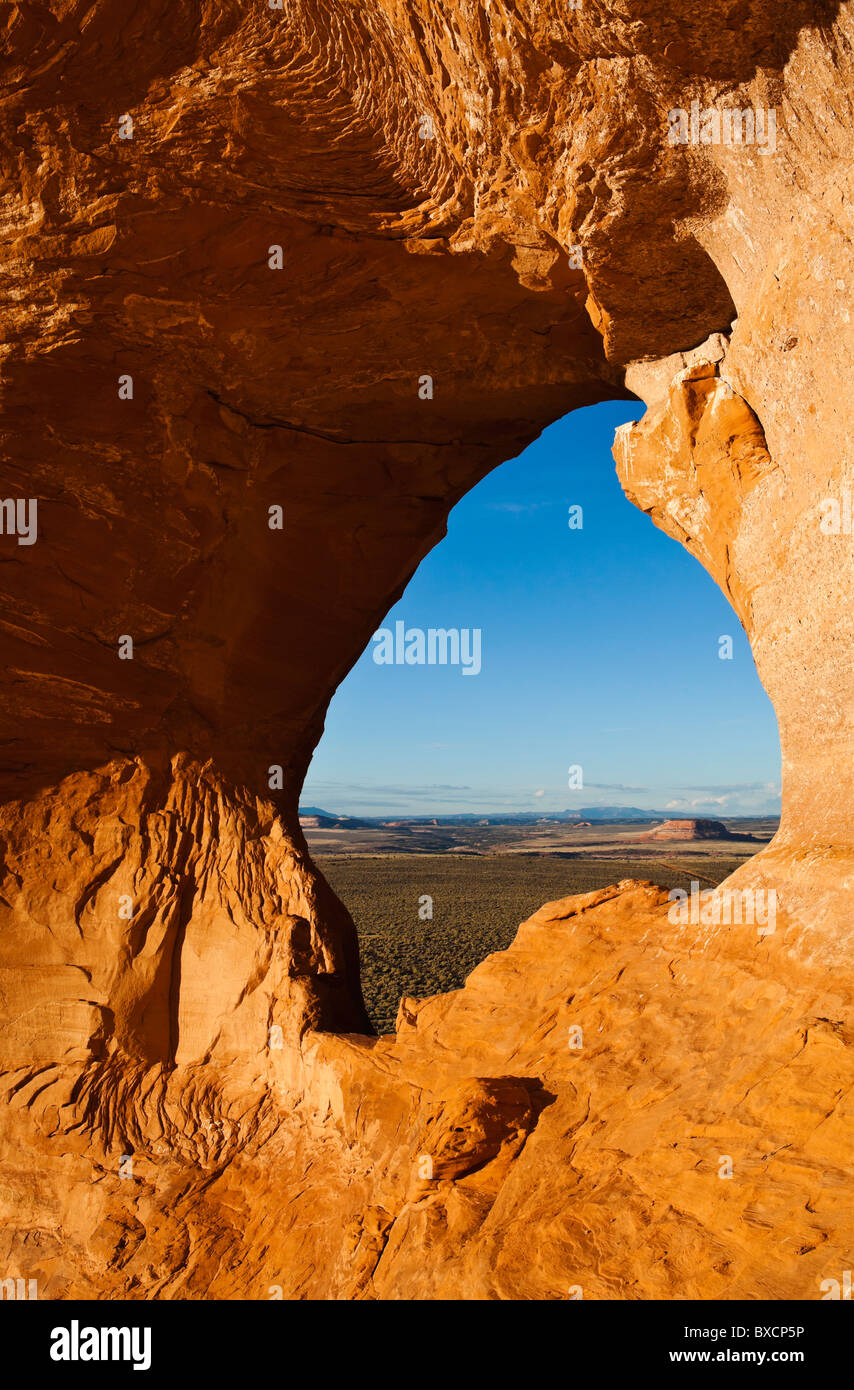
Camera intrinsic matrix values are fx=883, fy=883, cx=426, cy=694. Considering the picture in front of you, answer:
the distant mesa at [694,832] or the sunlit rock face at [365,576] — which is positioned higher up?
the sunlit rock face at [365,576]

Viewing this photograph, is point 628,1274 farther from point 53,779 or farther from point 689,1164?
point 53,779

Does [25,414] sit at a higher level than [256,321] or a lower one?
lower

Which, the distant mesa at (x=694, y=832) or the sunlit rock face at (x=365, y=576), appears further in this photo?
the distant mesa at (x=694, y=832)

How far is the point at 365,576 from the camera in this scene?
8.55 metres

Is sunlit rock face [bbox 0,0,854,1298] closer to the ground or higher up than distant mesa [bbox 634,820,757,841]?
higher up

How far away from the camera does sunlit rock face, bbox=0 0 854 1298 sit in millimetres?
3910

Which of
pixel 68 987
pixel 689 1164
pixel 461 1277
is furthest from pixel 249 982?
pixel 689 1164

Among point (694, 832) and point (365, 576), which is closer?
point (365, 576)

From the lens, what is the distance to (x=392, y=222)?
19.4ft

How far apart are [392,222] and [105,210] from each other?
2.11 m

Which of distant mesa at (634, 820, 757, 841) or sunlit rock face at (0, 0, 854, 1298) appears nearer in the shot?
sunlit rock face at (0, 0, 854, 1298)

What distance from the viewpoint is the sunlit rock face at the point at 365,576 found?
391 centimetres

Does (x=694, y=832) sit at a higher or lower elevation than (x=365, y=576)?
lower
